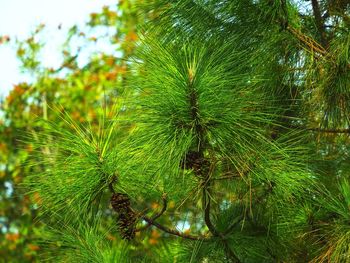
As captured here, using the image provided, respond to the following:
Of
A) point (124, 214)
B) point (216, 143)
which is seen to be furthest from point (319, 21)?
point (124, 214)

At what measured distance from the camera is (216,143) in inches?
64.2

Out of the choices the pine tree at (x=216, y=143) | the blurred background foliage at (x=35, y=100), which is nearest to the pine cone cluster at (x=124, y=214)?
the pine tree at (x=216, y=143)

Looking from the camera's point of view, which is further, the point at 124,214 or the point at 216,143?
the point at 124,214

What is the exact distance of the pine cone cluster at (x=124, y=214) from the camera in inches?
69.2

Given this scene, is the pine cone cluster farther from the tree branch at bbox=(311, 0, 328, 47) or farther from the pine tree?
the tree branch at bbox=(311, 0, 328, 47)

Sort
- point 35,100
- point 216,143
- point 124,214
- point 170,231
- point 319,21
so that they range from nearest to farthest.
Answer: point 216,143 → point 124,214 → point 170,231 → point 319,21 → point 35,100

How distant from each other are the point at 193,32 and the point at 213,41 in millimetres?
72

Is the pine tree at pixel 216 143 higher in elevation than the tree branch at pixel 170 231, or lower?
higher

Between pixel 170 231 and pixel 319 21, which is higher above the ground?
pixel 319 21

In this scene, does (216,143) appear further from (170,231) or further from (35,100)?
(35,100)

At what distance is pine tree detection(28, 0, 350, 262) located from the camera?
5.24 ft

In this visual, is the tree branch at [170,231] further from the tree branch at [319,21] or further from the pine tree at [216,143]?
the tree branch at [319,21]

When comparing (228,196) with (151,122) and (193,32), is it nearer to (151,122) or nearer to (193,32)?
(193,32)

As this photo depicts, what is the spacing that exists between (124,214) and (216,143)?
0.32 m
